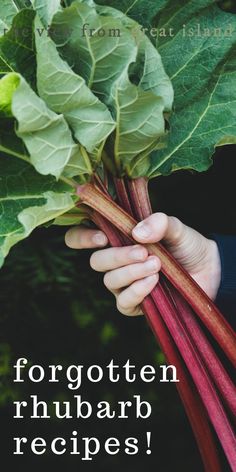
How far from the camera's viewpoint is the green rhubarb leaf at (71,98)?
1.12m

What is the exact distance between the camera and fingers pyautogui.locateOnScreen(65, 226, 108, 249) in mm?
1453

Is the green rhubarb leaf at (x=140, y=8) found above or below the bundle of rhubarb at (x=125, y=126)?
above

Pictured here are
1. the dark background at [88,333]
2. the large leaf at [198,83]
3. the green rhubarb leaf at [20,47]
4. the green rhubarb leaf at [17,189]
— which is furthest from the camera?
the dark background at [88,333]

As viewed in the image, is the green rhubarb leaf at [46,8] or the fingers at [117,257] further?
the fingers at [117,257]

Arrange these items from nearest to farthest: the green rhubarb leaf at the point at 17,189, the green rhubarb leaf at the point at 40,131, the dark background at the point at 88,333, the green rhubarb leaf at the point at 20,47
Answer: the green rhubarb leaf at the point at 40,131, the green rhubarb leaf at the point at 20,47, the green rhubarb leaf at the point at 17,189, the dark background at the point at 88,333

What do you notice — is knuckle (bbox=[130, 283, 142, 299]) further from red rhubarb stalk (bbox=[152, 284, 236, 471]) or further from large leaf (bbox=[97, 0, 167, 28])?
large leaf (bbox=[97, 0, 167, 28])

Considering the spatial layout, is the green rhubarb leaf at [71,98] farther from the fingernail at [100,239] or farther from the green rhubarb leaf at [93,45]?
the fingernail at [100,239]

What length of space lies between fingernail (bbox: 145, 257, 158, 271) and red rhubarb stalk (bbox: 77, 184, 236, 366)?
2 cm

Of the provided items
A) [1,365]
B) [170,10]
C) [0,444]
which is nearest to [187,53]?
[170,10]

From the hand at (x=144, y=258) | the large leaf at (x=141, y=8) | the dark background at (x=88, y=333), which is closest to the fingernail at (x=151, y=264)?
the hand at (x=144, y=258)

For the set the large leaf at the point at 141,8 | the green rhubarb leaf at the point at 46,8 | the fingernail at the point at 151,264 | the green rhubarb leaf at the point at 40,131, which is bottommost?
the fingernail at the point at 151,264

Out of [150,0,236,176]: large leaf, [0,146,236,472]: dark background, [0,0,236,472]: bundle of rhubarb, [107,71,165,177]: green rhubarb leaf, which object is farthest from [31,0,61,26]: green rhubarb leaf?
[0,146,236,472]: dark background

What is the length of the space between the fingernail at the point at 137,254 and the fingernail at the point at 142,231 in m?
0.04

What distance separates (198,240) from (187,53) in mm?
384
